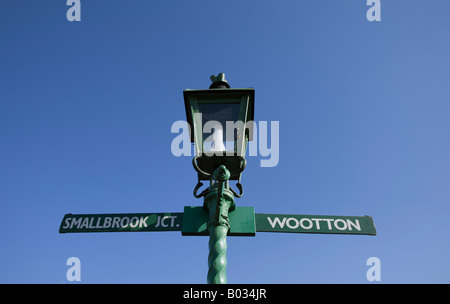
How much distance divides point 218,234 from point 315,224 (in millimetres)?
1144

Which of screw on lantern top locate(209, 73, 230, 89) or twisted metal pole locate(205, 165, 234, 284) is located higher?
screw on lantern top locate(209, 73, 230, 89)

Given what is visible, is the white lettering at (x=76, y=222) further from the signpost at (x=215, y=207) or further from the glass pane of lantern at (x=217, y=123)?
the glass pane of lantern at (x=217, y=123)

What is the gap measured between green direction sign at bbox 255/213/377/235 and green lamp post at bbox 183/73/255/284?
394 mm

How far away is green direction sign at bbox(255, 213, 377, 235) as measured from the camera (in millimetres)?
3343

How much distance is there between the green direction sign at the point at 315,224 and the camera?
11.0ft

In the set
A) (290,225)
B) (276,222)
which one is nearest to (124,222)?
(276,222)

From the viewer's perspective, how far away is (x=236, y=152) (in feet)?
10.0

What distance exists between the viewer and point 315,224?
3.40m

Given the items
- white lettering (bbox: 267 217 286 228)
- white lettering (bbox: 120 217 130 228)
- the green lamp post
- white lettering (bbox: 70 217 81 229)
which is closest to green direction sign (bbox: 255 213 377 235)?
white lettering (bbox: 267 217 286 228)

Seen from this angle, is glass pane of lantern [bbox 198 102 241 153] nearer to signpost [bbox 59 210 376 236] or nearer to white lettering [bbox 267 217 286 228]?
signpost [bbox 59 210 376 236]

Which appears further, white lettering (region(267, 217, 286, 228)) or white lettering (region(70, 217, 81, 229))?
white lettering (region(70, 217, 81, 229))
